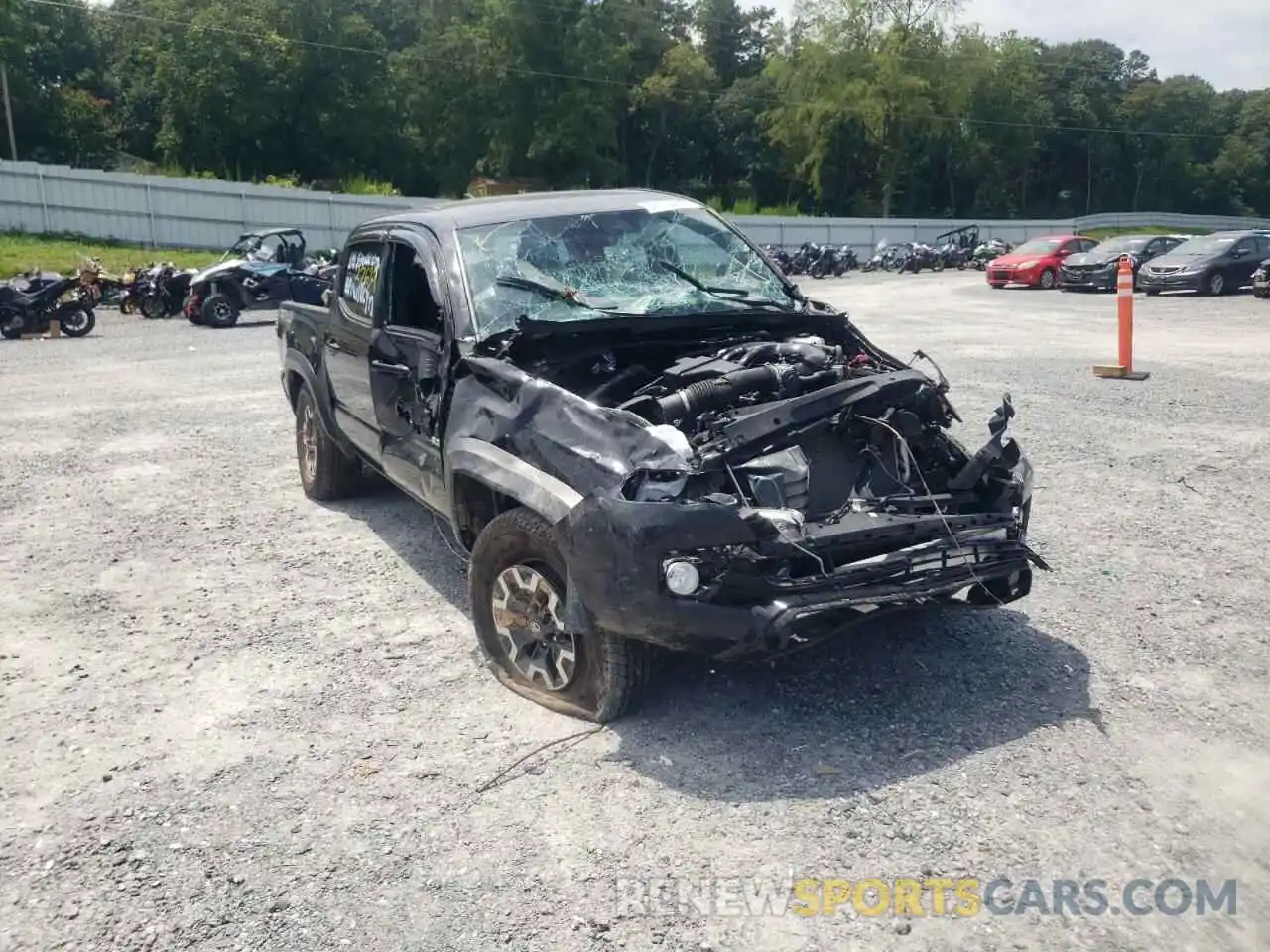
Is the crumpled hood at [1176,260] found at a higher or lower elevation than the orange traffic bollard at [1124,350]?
higher

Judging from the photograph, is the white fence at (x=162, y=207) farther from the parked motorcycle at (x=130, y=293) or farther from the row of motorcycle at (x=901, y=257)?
the row of motorcycle at (x=901, y=257)

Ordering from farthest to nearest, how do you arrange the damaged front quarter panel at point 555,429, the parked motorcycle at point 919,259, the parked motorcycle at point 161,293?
the parked motorcycle at point 919,259, the parked motorcycle at point 161,293, the damaged front quarter panel at point 555,429

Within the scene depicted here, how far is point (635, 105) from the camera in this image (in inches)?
2334

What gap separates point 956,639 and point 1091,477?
10.5 ft

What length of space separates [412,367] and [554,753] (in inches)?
86.9

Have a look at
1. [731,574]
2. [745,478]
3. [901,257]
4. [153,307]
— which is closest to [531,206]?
[745,478]

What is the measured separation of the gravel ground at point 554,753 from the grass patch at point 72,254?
20324 mm

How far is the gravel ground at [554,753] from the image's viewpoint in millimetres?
3229

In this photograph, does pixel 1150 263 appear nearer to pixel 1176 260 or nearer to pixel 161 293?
pixel 1176 260

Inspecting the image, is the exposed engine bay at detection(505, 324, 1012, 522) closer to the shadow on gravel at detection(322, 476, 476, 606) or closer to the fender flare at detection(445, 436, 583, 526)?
the fender flare at detection(445, 436, 583, 526)

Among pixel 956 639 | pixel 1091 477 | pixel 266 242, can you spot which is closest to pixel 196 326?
pixel 266 242

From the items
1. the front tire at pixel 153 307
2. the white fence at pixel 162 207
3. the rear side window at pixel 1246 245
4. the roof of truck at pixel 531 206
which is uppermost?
the white fence at pixel 162 207

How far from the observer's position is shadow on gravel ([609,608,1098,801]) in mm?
3902

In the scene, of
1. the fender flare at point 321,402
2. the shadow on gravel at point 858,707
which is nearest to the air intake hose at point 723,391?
the shadow on gravel at point 858,707
